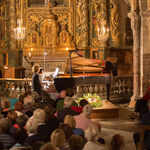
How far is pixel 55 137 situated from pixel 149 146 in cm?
189

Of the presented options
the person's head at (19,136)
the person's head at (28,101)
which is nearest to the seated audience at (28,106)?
the person's head at (28,101)

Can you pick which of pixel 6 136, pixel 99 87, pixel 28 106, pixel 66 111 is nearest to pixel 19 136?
pixel 6 136

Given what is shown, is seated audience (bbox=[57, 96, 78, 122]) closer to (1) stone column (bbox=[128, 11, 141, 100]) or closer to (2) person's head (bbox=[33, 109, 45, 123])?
(2) person's head (bbox=[33, 109, 45, 123])

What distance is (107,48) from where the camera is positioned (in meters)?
17.4

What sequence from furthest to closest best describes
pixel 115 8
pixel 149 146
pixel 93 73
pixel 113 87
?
pixel 115 8
pixel 113 87
pixel 93 73
pixel 149 146

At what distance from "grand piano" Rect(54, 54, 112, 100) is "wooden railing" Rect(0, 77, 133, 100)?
51 centimetres

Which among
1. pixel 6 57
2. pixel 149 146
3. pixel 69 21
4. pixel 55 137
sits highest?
pixel 69 21

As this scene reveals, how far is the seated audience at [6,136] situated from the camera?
14.0ft

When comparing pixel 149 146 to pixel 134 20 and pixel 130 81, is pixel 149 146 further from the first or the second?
pixel 130 81

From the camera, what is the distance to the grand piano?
11.3 metres

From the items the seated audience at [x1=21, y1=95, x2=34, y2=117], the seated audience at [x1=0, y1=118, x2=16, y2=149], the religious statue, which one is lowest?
the seated audience at [x1=0, y1=118, x2=16, y2=149]

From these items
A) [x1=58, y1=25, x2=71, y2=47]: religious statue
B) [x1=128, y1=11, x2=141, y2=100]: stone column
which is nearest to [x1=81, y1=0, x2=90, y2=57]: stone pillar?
[x1=58, y1=25, x2=71, y2=47]: religious statue

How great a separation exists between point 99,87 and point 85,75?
96cm

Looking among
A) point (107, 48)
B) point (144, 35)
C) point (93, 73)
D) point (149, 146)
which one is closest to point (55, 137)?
point (149, 146)
